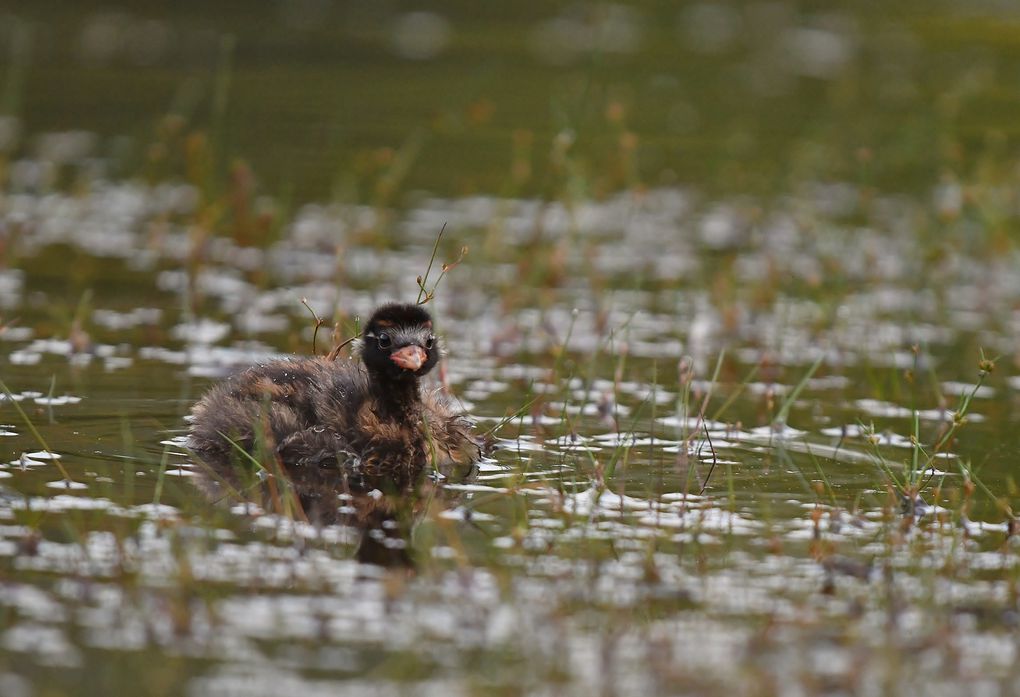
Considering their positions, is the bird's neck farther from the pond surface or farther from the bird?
the pond surface

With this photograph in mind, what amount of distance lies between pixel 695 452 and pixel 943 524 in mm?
1549

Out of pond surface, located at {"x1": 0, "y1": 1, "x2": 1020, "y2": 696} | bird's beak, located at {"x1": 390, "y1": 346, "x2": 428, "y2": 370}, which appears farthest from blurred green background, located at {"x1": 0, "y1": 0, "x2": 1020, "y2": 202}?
bird's beak, located at {"x1": 390, "y1": 346, "x2": 428, "y2": 370}

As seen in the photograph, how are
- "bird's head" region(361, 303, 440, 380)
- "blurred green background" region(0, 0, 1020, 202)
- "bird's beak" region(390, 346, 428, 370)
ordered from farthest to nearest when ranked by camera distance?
"blurred green background" region(0, 0, 1020, 202), "bird's head" region(361, 303, 440, 380), "bird's beak" region(390, 346, 428, 370)

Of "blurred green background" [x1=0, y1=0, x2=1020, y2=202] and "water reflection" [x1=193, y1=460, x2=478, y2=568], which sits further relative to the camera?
"blurred green background" [x1=0, y1=0, x2=1020, y2=202]

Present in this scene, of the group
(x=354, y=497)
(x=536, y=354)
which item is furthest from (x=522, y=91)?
(x=354, y=497)

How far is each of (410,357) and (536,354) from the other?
10.2 feet

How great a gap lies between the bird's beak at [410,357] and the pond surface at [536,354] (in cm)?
55

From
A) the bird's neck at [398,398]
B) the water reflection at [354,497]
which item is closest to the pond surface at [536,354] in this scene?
the water reflection at [354,497]

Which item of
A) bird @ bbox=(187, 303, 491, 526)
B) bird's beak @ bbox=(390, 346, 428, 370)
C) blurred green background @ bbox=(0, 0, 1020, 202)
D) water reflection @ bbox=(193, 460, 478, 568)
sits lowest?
water reflection @ bbox=(193, 460, 478, 568)

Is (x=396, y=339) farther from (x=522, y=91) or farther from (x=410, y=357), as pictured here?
(x=522, y=91)

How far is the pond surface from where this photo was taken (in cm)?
621

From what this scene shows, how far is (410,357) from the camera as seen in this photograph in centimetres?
868

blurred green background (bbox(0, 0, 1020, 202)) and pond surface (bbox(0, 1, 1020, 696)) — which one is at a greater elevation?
blurred green background (bbox(0, 0, 1020, 202))

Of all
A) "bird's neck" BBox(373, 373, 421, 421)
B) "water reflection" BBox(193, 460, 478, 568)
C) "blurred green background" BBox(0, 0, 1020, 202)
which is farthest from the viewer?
"blurred green background" BBox(0, 0, 1020, 202)
